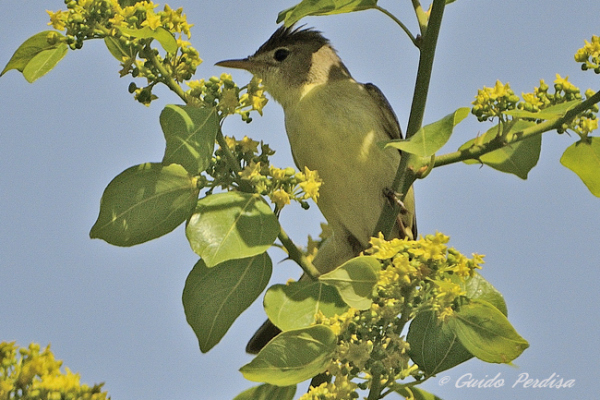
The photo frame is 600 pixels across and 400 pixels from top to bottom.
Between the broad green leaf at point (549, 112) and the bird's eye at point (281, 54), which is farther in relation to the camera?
the bird's eye at point (281, 54)

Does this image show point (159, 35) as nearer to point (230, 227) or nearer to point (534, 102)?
point (230, 227)

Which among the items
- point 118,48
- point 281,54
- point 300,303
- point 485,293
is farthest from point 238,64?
point 485,293

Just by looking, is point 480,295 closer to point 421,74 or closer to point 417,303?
point 417,303

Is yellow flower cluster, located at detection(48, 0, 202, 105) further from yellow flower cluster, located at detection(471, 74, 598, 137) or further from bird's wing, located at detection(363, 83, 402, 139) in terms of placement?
bird's wing, located at detection(363, 83, 402, 139)

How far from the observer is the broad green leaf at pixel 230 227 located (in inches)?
78.2

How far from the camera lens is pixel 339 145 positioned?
143 inches

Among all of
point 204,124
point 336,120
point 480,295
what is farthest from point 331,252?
point 204,124

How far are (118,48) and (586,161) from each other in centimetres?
154

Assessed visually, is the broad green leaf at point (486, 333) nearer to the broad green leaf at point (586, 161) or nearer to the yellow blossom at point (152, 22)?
the broad green leaf at point (586, 161)

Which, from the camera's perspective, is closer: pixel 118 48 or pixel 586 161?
pixel 118 48

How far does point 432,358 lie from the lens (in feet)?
6.92

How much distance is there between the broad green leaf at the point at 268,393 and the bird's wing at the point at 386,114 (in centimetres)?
214

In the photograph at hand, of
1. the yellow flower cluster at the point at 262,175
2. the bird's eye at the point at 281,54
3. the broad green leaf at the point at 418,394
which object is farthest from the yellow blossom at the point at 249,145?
the bird's eye at the point at 281,54

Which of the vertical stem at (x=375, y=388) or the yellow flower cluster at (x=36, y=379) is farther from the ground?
the vertical stem at (x=375, y=388)
